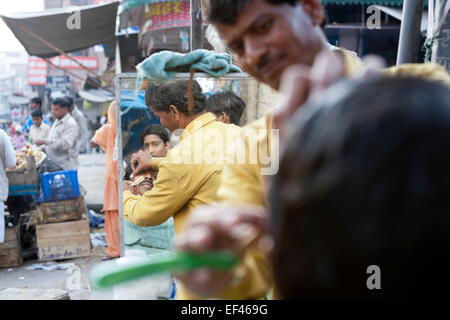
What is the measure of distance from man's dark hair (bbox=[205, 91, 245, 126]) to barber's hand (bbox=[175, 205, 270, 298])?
2839 millimetres

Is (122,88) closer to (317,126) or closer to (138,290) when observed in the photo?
(138,290)

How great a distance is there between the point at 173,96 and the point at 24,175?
3.87 m

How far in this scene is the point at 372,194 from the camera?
507 millimetres

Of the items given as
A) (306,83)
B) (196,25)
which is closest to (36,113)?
(196,25)

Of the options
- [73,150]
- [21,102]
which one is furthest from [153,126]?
[21,102]

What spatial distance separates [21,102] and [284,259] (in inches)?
1207

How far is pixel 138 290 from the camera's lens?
118 inches

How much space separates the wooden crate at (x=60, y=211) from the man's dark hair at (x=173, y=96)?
351 centimetres

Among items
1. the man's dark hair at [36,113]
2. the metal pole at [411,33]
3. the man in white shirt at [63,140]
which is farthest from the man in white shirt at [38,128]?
the metal pole at [411,33]

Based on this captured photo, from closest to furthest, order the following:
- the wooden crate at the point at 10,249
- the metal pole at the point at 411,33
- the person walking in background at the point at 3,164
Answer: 1. the metal pole at the point at 411,33
2. the person walking in background at the point at 3,164
3. the wooden crate at the point at 10,249

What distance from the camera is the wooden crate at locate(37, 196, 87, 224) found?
238 inches

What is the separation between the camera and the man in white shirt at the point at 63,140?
7.16 metres

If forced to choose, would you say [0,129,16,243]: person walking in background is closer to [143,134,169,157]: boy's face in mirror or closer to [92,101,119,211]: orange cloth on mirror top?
[92,101,119,211]: orange cloth on mirror top

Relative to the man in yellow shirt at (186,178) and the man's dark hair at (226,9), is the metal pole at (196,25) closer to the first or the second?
the man in yellow shirt at (186,178)
